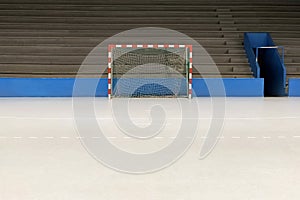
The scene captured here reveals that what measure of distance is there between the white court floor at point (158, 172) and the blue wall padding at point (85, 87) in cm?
345

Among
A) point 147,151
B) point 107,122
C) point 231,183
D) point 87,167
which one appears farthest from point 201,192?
point 107,122

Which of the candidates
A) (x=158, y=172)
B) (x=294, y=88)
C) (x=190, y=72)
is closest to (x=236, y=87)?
(x=190, y=72)

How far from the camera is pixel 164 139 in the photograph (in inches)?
145

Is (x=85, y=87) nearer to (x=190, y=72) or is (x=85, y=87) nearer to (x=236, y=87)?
(x=190, y=72)

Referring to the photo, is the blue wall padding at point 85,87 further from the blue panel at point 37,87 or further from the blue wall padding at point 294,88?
the blue wall padding at point 294,88

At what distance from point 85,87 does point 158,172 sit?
5.79 metres

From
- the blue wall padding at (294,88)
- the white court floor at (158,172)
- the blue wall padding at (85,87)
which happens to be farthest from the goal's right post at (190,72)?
the white court floor at (158,172)

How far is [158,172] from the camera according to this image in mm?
2523

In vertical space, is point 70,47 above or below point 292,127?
above

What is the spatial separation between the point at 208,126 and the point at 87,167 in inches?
79.7

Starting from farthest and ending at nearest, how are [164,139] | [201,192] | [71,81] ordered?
1. [71,81]
2. [164,139]
3. [201,192]

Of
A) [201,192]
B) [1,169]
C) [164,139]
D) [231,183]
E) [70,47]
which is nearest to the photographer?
[201,192]

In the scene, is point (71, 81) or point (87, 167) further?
point (71, 81)

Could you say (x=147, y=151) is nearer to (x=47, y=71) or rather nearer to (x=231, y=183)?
(x=231, y=183)
